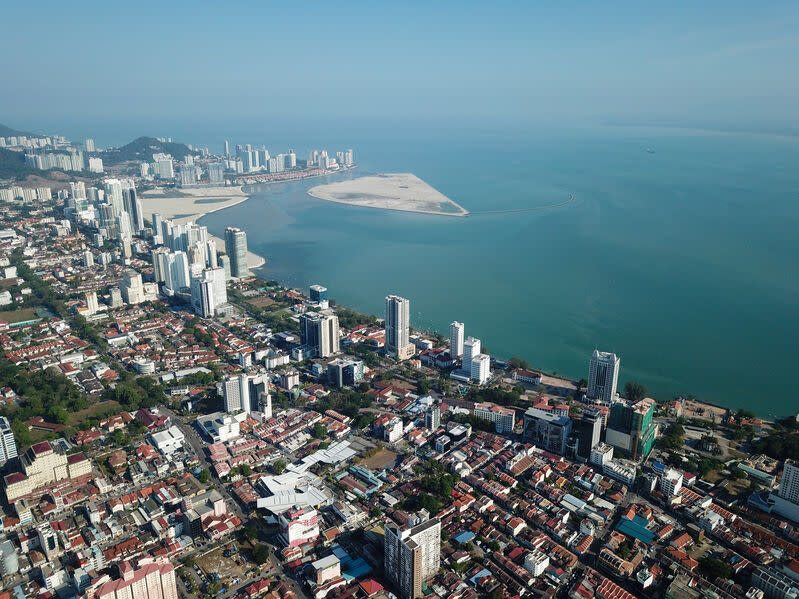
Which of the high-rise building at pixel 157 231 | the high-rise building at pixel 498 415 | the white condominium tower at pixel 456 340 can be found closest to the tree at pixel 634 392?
the high-rise building at pixel 498 415

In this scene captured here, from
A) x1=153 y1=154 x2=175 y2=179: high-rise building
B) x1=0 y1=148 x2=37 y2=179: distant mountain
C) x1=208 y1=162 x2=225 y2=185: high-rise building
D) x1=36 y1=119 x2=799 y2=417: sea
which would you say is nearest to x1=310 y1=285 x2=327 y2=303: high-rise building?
x1=36 y1=119 x2=799 y2=417: sea

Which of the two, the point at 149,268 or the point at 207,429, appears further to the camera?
the point at 149,268

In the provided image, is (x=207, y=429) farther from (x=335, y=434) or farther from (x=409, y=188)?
(x=409, y=188)

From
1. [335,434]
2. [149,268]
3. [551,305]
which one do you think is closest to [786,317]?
[551,305]

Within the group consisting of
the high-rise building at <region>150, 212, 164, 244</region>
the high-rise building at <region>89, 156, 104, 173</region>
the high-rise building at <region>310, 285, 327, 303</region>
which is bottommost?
the high-rise building at <region>310, 285, 327, 303</region>

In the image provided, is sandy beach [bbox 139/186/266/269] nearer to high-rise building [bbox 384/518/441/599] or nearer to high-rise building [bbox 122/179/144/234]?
high-rise building [bbox 122/179/144/234]

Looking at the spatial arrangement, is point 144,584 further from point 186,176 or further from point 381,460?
point 186,176

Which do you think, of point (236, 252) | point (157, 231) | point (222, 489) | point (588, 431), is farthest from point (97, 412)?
point (157, 231)
